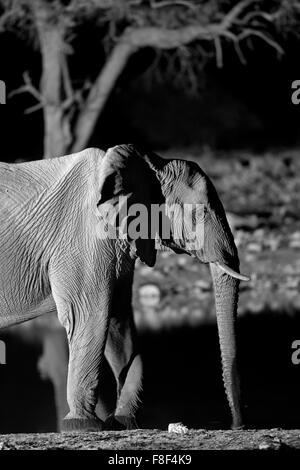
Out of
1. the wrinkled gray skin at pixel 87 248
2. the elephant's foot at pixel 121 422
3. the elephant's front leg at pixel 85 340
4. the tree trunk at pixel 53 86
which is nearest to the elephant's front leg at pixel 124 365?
the elephant's foot at pixel 121 422

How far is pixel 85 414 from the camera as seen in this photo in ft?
27.5

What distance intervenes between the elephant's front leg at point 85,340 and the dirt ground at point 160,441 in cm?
45

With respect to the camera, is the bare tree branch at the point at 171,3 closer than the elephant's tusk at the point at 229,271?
No

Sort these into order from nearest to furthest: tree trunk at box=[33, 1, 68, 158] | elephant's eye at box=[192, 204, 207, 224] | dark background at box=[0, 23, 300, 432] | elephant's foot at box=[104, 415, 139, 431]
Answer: elephant's eye at box=[192, 204, 207, 224], elephant's foot at box=[104, 415, 139, 431], dark background at box=[0, 23, 300, 432], tree trunk at box=[33, 1, 68, 158]

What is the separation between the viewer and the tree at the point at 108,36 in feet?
68.1

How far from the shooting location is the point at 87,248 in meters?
8.43

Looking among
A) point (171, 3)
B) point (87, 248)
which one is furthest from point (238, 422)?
point (171, 3)

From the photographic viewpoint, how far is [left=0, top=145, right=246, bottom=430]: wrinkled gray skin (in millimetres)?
8383

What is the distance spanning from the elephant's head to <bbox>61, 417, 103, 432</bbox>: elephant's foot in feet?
2.96

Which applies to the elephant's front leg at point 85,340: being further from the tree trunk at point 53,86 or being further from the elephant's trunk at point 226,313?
the tree trunk at point 53,86

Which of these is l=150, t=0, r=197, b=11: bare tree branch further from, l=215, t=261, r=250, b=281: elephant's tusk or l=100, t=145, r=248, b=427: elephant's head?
l=215, t=261, r=250, b=281: elephant's tusk

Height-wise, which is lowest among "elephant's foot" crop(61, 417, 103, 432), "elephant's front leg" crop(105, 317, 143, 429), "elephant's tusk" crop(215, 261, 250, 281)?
"elephant's foot" crop(61, 417, 103, 432)

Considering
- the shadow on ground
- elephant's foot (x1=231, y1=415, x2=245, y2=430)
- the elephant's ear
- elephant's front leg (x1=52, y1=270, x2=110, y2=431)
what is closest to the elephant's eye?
the elephant's ear
